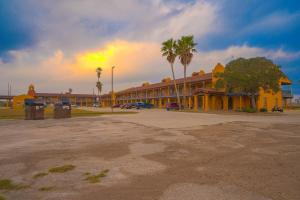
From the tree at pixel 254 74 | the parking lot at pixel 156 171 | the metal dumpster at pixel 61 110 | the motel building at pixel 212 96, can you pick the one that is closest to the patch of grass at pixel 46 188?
the parking lot at pixel 156 171

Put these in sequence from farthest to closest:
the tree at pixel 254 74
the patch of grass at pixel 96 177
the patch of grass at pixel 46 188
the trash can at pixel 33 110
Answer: the tree at pixel 254 74 < the trash can at pixel 33 110 < the patch of grass at pixel 96 177 < the patch of grass at pixel 46 188

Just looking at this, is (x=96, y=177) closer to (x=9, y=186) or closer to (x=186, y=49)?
(x=9, y=186)

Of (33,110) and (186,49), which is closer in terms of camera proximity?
(33,110)


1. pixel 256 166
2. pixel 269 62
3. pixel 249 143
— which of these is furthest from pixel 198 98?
pixel 256 166

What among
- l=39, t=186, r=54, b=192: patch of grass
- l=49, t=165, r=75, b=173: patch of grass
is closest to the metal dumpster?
l=49, t=165, r=75, b=173: patch of grass

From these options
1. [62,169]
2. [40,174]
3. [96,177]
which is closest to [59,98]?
[62,169]

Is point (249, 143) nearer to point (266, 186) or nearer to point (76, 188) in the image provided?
point (266, 186)

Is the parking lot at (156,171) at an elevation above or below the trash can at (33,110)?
below

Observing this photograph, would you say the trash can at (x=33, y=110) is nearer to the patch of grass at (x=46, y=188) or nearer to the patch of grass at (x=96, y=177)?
the patch of grass at (x=96, y=177)

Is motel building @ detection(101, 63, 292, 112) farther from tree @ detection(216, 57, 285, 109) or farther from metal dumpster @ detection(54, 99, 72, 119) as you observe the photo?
metal dumpster @ detection(54, 99, 72, 119)

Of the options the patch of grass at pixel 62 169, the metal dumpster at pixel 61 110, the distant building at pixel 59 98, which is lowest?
Result: the patch of grass at pixel 62 169

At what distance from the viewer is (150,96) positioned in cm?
6291

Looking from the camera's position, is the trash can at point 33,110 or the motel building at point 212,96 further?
the motel building at point 212,96

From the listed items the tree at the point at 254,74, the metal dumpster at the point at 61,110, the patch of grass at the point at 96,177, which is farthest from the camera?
the tree at the point at 254,74
